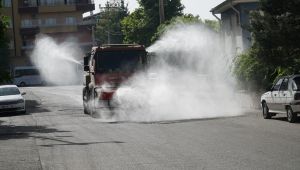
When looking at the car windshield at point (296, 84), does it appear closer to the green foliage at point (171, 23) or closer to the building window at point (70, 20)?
the green foliage at point (171, 23)

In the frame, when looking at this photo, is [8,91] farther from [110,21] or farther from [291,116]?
[110,21]

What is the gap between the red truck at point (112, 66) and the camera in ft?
94.0

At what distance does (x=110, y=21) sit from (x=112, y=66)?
11551 cm

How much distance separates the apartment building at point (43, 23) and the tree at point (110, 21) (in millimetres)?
22383

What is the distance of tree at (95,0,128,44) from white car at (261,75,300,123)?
11146 centimetres

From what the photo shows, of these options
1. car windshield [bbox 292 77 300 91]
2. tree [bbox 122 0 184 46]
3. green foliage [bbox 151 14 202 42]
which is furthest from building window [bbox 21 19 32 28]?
car windshield [bbox 292 77 300 91]

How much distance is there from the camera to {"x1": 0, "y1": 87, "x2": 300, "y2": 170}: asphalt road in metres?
13.4

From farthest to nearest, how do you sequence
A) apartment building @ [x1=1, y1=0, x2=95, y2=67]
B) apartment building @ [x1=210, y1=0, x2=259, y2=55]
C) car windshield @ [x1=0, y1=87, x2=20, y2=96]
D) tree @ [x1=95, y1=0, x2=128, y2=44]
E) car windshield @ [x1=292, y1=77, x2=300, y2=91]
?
tree @ [x1=95, y1=0, x2=128, y2=44], apartment building @ [x1=1, y1=0, x2=95, y2=67], apartment building @ [x1=210, y1=0, x2=259, y2=55], car windshield @ [x1=0, y1=87, x2=20, y2=96], car windshield @ [x1=292, y1=77, x2=300, y2=91]

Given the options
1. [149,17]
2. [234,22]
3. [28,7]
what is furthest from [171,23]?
[28,7]

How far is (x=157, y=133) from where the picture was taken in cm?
2030

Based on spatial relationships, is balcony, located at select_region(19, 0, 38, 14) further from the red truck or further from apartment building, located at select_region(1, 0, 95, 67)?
the red truck

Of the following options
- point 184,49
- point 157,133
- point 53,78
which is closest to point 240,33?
point 184,49

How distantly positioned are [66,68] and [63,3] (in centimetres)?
2128

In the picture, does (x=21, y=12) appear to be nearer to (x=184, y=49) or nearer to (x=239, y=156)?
(x=184, y=49)
